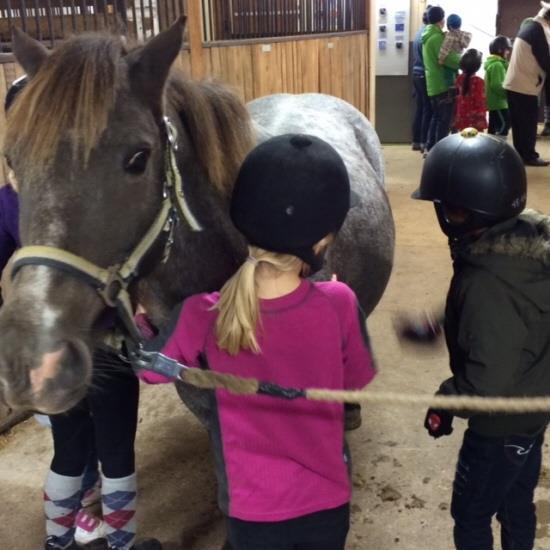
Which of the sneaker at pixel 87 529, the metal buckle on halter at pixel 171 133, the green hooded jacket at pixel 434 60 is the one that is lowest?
the sneaker at pixel 87 529

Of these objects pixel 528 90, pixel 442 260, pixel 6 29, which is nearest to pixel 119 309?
pixel 6 29

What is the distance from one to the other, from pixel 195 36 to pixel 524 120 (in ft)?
14.9

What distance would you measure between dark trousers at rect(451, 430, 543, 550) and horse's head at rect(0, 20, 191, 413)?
962 millimetres

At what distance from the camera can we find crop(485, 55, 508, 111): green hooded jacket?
7676mm

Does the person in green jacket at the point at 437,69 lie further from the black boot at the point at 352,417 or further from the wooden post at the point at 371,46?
the black boot at the point at 352,417

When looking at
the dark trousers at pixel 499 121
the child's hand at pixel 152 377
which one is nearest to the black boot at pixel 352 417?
the child's hand at pixel 152 377

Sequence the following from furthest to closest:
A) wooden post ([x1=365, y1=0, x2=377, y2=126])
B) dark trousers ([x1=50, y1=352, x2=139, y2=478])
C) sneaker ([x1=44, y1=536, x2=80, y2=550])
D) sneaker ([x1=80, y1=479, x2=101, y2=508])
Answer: wooden post ([x1=365, y1=0, x2=377, y2=126]) → sneaker ([x1=80, y1=479, x2=101, y2=508]) → sneaker ([x1=44, y1=536, x2=80, y2=550]) → dark trousers ([x1=50, y1=352, x2=139, y2=478])

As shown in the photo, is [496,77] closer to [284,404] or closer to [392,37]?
[392,37]

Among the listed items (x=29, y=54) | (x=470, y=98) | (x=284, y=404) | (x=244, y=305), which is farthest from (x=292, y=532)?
(x=470, y=98)

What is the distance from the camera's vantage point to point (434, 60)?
294 inches

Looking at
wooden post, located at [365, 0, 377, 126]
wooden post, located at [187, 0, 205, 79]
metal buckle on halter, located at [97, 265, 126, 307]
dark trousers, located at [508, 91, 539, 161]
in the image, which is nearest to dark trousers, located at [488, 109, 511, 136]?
dark trousers, located at [508, 91, 539, 161]

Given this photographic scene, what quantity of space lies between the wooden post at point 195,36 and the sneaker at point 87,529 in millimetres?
2591

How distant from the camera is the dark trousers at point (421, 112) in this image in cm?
805

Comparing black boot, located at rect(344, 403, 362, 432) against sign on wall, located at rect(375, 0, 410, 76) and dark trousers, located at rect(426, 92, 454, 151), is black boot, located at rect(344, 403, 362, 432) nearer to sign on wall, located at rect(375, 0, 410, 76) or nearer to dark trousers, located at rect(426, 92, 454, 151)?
dark trousers, located at rect(426, 92, 454, 151)
